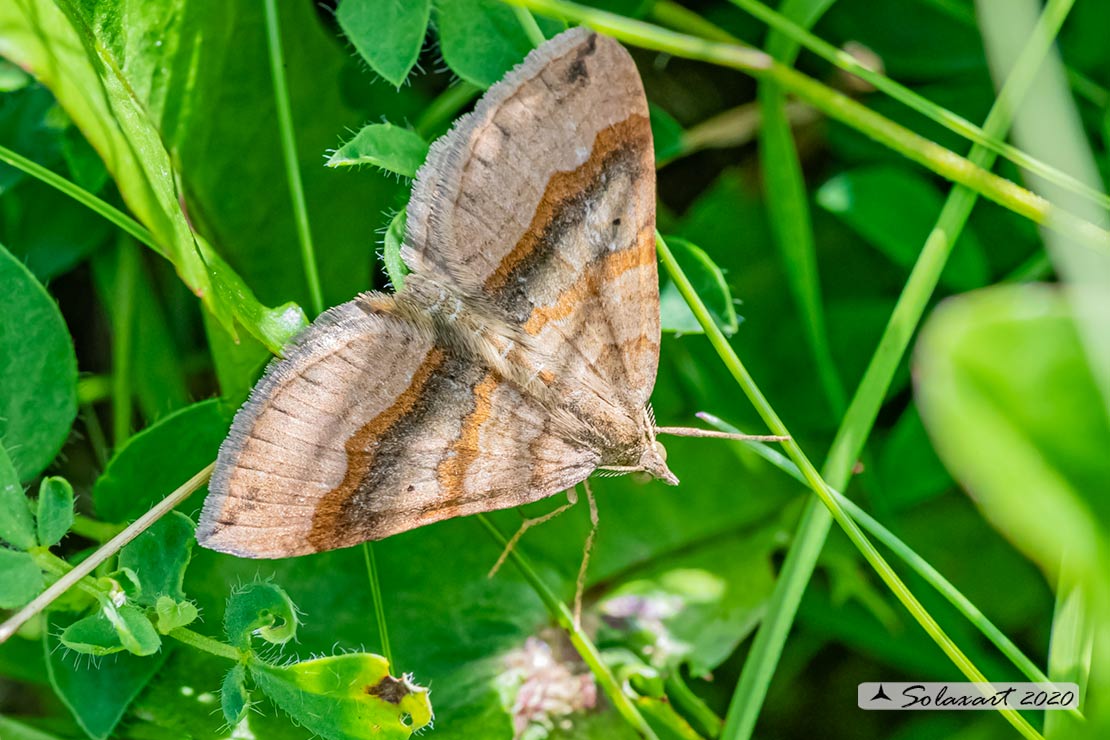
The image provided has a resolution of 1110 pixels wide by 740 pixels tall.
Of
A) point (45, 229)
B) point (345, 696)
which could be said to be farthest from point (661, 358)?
point (45, 229)

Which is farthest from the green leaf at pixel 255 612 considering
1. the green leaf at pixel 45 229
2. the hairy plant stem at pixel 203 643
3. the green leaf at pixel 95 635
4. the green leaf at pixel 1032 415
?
→ the green leaf at pixel 1032 415

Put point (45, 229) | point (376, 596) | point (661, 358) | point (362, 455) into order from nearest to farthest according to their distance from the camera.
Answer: point (362, 455)
point (376, 596)
point (45, 229)
point (661, 358)

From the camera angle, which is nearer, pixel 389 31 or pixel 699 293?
pixel 389 31

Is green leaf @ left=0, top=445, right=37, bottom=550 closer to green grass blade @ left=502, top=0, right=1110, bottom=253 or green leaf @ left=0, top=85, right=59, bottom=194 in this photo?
green leaf @ left=0, top=85, right=59, bottom=194

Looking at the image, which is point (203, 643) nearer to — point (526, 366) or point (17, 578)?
point (17, 578)

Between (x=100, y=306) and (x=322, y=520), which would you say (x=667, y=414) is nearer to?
(x=322, y=520)

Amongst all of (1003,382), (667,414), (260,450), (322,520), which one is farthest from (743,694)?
Answer: (1003,382)
